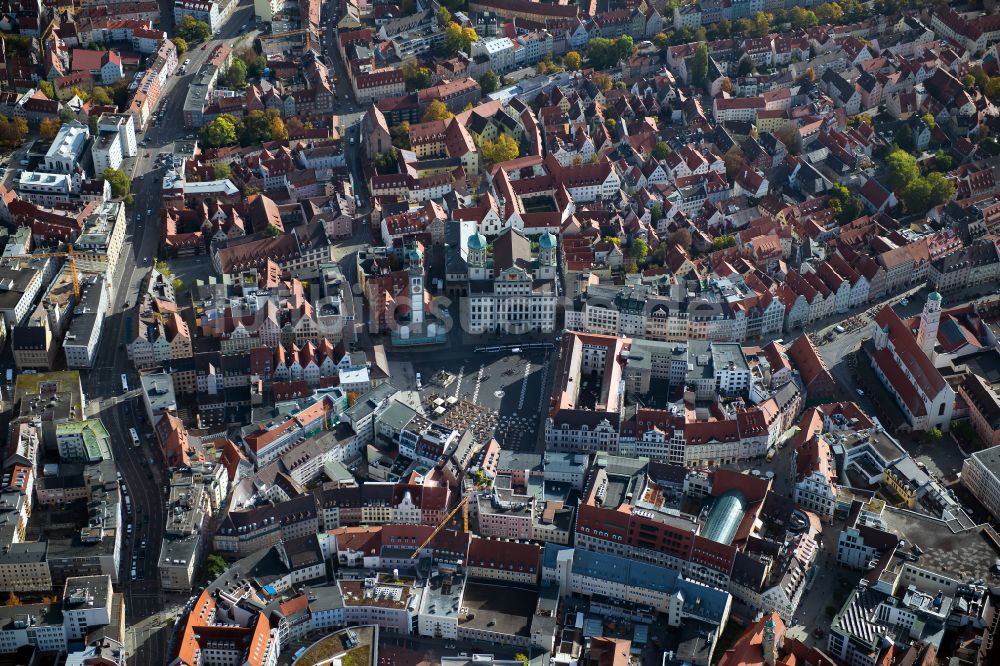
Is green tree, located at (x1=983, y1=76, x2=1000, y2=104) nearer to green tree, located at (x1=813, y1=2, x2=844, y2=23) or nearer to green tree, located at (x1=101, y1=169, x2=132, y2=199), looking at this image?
green tree, located at (x1=813, y1=2, x2=844, y2=23)

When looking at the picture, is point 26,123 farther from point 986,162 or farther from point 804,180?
point 986,162

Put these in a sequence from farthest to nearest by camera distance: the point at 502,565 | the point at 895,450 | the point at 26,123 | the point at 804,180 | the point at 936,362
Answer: the point at 26,123 < the point at 804,180 < the point at 936,362 < the point at 895,450 < the point at 502,565

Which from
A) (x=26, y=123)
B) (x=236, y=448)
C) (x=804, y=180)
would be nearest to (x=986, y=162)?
(x=804, y=180)

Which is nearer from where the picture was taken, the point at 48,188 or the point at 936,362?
the point at 936,362

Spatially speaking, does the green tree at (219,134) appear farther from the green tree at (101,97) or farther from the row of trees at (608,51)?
the row of trees at (608,51)

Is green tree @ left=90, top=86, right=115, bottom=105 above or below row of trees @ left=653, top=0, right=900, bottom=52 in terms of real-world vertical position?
below

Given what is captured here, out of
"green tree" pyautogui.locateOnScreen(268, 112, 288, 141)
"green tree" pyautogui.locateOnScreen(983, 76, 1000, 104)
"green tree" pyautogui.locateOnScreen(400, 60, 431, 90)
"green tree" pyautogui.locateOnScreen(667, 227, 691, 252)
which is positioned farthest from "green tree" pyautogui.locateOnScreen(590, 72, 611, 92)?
"green tree" pyautogui.locateOnScreen(983, 76, 1000, 104)
